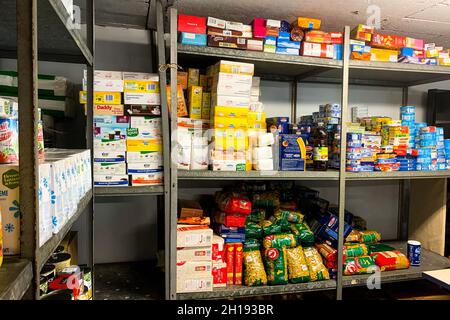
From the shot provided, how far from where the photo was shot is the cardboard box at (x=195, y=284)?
219 cm

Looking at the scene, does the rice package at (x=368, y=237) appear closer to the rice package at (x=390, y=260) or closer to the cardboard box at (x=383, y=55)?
the rice package at (x=390, y=260)

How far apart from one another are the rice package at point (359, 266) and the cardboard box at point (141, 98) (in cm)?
183

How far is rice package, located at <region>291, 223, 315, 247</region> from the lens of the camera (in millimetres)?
2553

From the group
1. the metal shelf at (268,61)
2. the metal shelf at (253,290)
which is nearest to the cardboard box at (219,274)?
the metal shelf at (253,290)

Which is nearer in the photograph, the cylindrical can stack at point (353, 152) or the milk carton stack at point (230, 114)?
the milk carton stack at point (230, 114)

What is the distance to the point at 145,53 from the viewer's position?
109 inches

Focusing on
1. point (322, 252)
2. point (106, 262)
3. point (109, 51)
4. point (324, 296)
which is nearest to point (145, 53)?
point (109, 51)

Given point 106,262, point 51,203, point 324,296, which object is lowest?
point 324,296

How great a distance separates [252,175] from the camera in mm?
2283

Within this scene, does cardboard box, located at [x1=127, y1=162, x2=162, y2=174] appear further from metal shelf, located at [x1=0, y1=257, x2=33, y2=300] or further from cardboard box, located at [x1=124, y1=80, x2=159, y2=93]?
metal shelf, located at [x1=0, y1=257, x2=33, y2=300]

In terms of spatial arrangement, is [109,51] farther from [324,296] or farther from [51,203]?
[324,296]

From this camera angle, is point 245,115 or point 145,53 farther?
point 145,53

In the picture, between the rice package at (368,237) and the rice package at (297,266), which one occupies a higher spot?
the rice package at (368,237)
